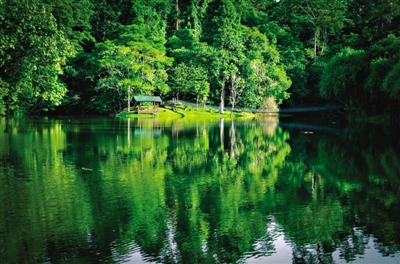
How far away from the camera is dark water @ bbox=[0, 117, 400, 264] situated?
28.9 feet

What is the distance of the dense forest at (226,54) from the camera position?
57.7 metres

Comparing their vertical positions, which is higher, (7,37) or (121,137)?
(7,37)

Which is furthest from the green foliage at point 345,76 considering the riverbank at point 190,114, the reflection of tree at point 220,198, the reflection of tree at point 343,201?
the reflection of tree at point 343,201

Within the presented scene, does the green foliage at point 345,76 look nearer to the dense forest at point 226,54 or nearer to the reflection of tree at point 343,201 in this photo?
the dense forest at point 226,54

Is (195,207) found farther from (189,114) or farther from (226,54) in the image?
(226,54)

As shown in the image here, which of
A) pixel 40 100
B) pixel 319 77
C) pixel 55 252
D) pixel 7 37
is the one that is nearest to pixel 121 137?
pixel 7 37

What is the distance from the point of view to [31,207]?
11562mm

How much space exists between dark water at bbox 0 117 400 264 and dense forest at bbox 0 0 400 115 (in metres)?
29.1

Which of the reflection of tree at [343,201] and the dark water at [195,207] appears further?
the reflection of tree at [343,201]

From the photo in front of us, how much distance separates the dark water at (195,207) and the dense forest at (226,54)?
2910 centimetres

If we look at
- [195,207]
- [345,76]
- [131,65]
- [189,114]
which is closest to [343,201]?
[195,207]

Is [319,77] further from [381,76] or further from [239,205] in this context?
[239,205]

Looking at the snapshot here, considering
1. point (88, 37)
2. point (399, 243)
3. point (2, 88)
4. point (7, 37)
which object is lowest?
point (399, 243)

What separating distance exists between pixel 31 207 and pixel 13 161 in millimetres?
7732
